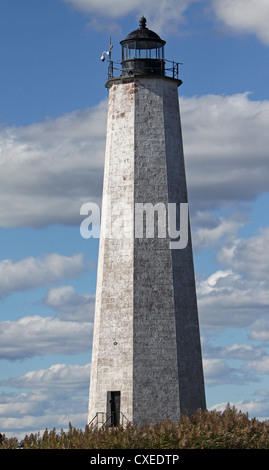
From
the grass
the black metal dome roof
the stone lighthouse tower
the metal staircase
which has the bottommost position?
the grass

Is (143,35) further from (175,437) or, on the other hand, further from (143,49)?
Answer: (175,437)

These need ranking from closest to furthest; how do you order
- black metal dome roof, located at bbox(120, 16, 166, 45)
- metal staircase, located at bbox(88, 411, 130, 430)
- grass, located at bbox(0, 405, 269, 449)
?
1. grass, located at bbox(0, 405, 269, 449)
2. metal staircase, located at bbox(88, 411, 130, 430)
3. black metal dome roof, located at bbox(120, 16, 166, 45)

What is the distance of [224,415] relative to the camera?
110 feet

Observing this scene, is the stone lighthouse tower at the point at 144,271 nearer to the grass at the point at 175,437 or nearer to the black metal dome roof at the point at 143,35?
the black metal dome roof at the point at 143,35

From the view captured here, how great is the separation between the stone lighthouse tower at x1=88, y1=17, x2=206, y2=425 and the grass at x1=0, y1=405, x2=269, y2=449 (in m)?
4.82

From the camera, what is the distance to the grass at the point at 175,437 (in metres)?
29.8

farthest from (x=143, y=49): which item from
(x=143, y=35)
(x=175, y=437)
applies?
(x=175, y=437)

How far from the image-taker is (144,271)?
3850 centimetres

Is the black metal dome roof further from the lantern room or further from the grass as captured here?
the grass

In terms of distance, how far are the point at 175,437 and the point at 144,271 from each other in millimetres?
9590

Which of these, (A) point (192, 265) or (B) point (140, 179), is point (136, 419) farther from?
(B) point (140, 179)

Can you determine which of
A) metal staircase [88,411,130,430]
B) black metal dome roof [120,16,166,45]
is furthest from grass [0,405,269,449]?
black metal dome roof [120,16,166,45]

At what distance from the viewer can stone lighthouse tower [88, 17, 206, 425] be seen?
37812 mm

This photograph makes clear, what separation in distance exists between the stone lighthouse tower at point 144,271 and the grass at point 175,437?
4.82 metres
